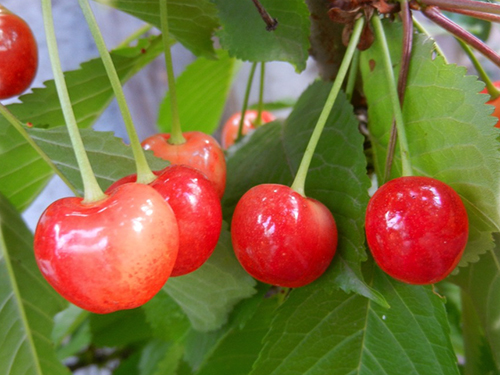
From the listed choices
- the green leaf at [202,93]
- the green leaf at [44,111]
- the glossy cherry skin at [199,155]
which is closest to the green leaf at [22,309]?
the green leaf at [44,111]

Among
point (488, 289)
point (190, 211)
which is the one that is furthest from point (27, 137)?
point (488, 289)

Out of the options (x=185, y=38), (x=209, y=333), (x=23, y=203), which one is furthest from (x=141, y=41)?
(x=209, y=333)

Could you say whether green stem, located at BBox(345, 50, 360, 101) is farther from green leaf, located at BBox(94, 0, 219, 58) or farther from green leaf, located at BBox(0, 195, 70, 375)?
green leaf, located at BBox(0, 195, 70, 375)

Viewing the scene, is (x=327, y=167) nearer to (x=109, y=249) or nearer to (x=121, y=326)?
(x=109, y=249)

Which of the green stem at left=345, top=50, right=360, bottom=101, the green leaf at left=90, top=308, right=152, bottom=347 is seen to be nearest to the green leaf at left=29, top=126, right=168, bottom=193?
the green stem at left=345, top=50, right=360, bottom=101

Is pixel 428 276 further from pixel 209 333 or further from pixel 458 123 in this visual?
pixel 209 333
